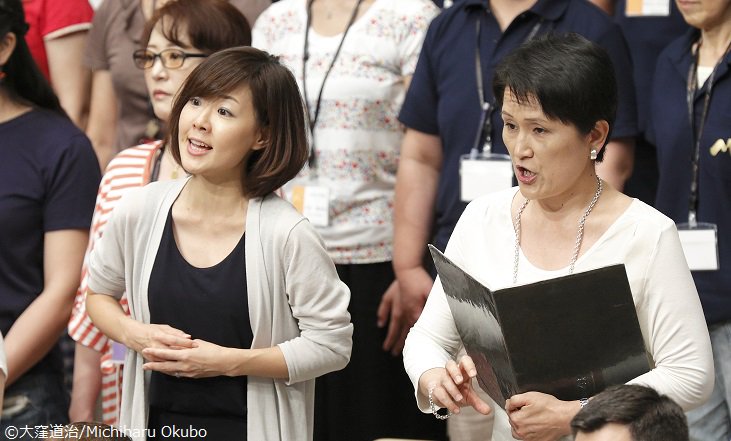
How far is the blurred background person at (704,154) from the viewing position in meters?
3.21

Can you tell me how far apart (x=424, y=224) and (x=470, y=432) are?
101 cm

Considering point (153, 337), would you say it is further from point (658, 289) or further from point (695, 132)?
point (695, 132)

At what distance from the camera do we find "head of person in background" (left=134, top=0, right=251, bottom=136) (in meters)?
3.41

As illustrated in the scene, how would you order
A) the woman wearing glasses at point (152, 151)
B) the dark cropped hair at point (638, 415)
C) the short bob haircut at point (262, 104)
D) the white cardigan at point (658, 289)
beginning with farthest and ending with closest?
the woman wearing glasses at point (152, 151) < the short bob haircut at point (262, 104) < the white cardigan at point (658, 289) < the dark cropped hair at point (638, 415)

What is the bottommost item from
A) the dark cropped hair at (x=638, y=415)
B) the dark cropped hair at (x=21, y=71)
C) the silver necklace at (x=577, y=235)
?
the dark cropped hair at (x=638, y=415)

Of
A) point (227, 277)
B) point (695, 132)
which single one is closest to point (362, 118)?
point (695, 132)

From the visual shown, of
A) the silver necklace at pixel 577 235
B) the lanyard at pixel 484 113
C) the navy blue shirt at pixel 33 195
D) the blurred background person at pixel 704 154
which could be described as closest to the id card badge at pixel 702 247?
the blurred background person at pixel 704 154

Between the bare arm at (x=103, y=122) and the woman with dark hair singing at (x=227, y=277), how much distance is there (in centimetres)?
168

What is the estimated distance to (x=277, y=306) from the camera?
8.75ft

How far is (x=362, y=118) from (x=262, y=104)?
1.07 meters

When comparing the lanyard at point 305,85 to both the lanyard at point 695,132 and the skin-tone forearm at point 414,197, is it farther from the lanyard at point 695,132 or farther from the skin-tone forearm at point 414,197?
the lanyard at point 695,132

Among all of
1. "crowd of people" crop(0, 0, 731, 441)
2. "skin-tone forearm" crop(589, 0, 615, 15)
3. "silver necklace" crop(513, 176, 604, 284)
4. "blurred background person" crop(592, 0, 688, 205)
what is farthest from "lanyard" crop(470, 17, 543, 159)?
"silver necklace" crop(513, 176, 604, 284)

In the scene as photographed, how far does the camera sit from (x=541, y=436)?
226cm

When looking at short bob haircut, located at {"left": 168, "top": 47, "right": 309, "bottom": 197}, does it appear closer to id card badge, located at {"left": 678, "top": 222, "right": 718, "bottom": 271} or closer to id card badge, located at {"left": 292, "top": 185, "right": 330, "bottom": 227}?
id card badge, located at {"left": 292, "top": 185, "right": 330, "bottom": 227}
